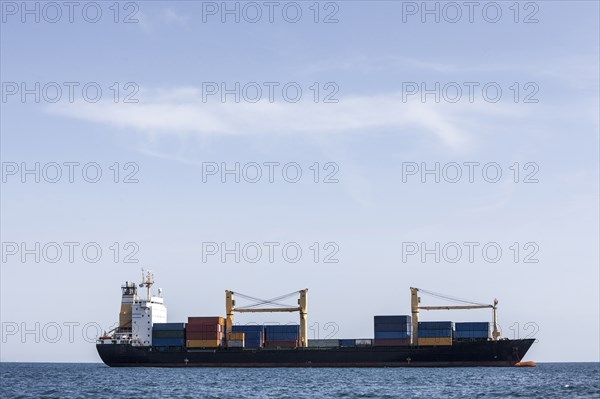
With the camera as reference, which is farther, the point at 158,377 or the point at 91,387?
the point at 158,377

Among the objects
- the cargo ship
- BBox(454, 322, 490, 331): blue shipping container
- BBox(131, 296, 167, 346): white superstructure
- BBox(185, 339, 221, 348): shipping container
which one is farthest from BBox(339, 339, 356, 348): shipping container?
BBox(131, 296, 167, 346): white superstructure

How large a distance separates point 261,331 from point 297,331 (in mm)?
4189

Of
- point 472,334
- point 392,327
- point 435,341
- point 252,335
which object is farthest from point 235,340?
point 472,334

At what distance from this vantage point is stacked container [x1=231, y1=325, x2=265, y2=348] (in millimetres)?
97738

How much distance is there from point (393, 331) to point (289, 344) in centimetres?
1209

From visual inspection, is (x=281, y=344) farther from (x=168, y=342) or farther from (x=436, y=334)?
(x=436, y=334)

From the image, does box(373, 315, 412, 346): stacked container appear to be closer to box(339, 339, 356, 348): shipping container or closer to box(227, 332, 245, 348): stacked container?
box(339, 339, 356, 348): shipping container

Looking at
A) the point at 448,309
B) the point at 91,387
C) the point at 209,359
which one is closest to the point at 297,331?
the point at 209,359

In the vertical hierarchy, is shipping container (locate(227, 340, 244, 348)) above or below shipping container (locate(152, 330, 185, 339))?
below

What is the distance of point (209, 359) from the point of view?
96.6m

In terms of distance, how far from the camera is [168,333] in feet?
326

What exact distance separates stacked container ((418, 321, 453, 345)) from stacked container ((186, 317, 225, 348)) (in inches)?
908

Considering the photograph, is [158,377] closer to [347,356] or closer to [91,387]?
[91,387]

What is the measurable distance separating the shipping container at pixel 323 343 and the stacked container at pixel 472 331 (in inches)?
541
